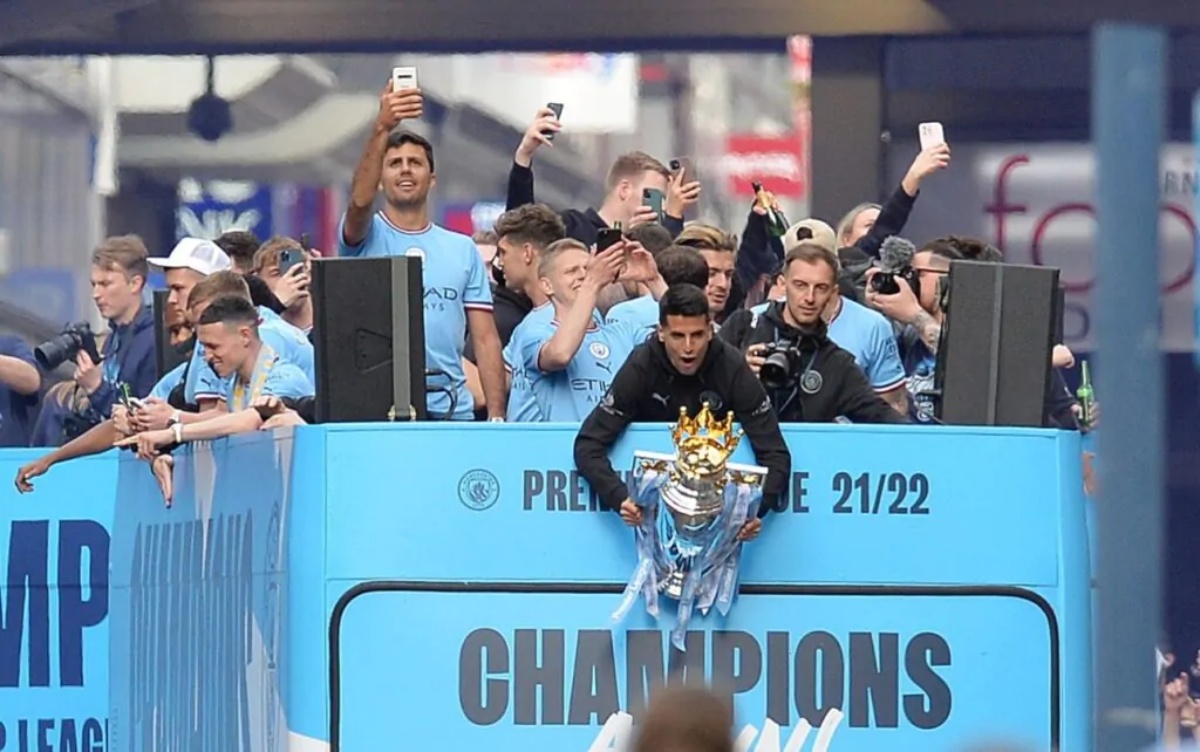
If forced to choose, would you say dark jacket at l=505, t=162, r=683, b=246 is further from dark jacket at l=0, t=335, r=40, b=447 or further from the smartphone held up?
dark jacket at l=0, t=335, r=40, b=447

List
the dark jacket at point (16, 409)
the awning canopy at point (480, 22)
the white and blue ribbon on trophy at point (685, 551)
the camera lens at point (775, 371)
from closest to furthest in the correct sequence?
the white and blue ribbon on trophy at point (685, 551), the camera lens at point (775, 371), the dark jacket at point (16, 409), the awning canopy at point (480, 22)

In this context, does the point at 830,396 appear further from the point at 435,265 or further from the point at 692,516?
the point at 435,265

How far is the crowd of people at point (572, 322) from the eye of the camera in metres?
6.14

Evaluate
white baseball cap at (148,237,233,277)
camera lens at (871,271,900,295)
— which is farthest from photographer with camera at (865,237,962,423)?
white baseball cap at (148,237,233,277)

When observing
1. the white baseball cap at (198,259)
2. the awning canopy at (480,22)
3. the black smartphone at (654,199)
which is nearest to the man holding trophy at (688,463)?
the black smartphone at (654,199)

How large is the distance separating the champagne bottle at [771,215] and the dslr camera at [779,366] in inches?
101

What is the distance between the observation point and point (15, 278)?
24.4 m

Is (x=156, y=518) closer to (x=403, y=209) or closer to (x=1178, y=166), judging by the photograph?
(x=403, y=209)

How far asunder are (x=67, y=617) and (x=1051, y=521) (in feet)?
13.9

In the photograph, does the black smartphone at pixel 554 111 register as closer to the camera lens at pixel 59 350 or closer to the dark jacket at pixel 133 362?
the dark jacket at pixel 133 362

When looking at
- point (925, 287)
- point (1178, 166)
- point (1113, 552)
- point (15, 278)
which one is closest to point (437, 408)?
point (925, 287)

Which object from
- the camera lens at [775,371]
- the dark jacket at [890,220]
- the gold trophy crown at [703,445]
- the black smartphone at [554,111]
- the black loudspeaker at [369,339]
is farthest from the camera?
the dark jacket at [890,220]

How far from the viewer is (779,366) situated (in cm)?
665

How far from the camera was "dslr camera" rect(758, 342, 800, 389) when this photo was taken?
21.8 ft
